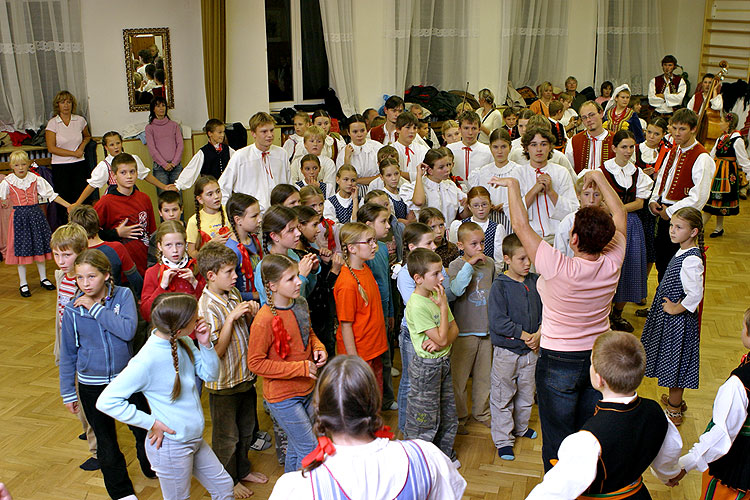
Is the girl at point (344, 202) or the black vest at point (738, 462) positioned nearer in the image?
the black vest at point (738, 462)

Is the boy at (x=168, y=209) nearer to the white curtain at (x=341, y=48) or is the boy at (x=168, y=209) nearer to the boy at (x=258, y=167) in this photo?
the boy at (x=258, y=167)

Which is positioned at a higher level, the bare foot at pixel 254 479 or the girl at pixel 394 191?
the girl at pixel 394 191

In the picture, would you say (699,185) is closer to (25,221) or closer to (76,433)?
(76,433)

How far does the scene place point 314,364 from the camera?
10.2 feet

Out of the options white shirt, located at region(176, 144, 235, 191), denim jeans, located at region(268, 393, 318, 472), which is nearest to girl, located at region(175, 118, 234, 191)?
white shirt, located at region(176, 144, 235, 191)

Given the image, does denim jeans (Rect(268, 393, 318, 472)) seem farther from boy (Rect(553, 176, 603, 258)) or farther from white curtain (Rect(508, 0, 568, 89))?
white curtain (Rect(508, 0, 568, 89))

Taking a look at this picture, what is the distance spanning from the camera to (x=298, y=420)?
312 centimetres

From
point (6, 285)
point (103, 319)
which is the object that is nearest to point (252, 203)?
point (103, 319)

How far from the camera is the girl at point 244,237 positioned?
3855mm

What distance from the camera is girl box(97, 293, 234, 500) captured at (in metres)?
2.64

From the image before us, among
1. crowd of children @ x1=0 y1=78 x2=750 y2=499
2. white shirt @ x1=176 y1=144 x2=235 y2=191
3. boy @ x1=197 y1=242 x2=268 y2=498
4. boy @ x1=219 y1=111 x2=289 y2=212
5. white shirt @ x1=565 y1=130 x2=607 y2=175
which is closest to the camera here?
crowd of children @ x1=0 y1=78 x2=750 y2=499

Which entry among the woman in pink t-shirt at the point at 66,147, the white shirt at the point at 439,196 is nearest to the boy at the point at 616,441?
the white shirt at the point at 439,196

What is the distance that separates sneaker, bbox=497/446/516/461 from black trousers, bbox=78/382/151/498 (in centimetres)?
182

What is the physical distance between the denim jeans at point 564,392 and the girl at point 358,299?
0.91 meters
